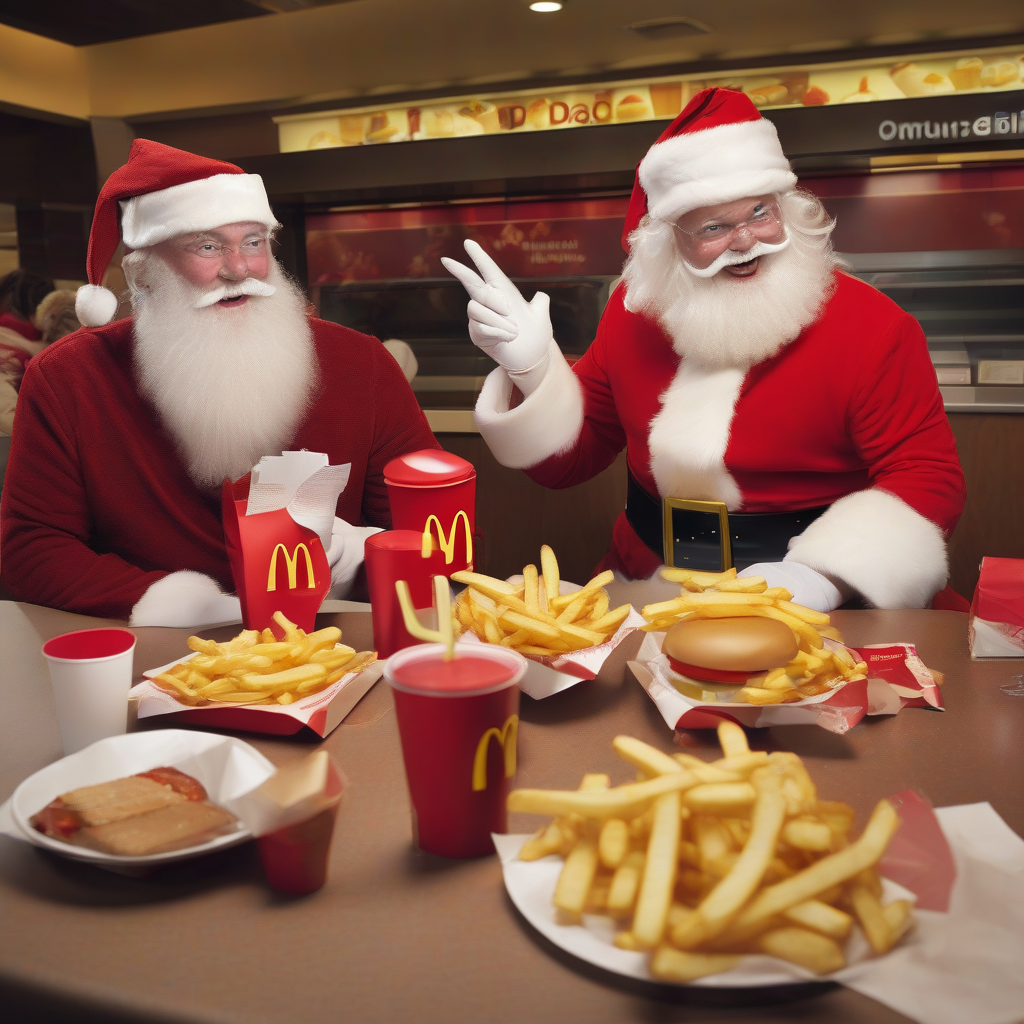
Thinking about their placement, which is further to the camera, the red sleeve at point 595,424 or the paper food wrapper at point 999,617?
the red sleeve at point 595,424

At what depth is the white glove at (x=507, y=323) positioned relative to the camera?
1954 millimetres

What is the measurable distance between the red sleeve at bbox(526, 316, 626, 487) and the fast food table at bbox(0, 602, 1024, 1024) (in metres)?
1.33

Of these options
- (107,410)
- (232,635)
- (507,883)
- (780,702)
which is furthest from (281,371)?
(507,883)

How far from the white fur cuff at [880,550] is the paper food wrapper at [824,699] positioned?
1.31 feet

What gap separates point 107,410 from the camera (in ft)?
7.00

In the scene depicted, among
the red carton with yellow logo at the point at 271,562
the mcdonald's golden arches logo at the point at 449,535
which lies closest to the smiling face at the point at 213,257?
the red carton with yellow logo at the point at 271,562

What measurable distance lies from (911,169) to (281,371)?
128 inches

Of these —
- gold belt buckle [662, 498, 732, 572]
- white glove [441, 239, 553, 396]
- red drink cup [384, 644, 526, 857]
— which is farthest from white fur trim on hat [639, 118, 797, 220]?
red drink cup [384, 644, 526, 857]

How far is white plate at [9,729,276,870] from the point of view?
795mm

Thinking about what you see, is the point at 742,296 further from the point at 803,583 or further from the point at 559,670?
the point at 559,670

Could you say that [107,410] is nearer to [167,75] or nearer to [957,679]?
[957,679]

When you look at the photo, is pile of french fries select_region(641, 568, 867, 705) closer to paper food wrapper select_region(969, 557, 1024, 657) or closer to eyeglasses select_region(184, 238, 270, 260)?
paper food wrapper select_region(969, 557, 1024, 657)

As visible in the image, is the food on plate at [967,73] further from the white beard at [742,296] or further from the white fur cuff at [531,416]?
the white fur cuff at [531,416]

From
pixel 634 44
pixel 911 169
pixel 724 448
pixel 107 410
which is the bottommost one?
pixel 724 448
